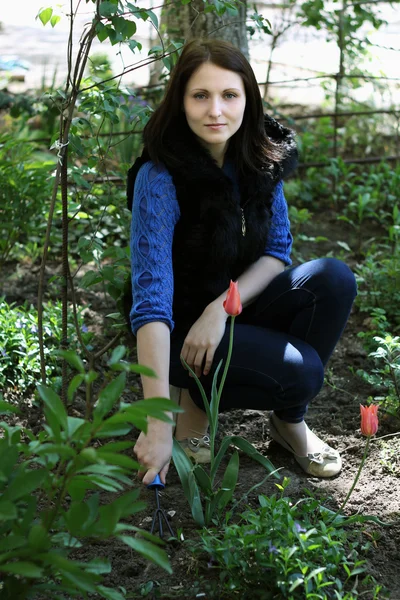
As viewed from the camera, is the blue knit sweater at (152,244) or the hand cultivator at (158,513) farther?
the blue knit sweater at (152,244)

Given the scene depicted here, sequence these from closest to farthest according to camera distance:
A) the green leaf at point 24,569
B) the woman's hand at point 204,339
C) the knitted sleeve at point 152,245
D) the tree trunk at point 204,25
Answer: the green leaf at point 24,569 → the knitted sleeve at point 152,245 → the woman's hand at point 204,339 → the tree trunk at point 204,25

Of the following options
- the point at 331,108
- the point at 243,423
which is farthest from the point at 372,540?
the point at 331,108

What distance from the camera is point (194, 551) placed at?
1.85 meters

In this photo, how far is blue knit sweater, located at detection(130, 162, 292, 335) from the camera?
2.09m

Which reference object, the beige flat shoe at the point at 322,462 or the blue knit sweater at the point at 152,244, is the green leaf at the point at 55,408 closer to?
the blue knit sweater at the point at 152,244

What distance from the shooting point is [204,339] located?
221cm

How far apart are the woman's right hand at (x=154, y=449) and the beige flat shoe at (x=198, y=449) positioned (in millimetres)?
508

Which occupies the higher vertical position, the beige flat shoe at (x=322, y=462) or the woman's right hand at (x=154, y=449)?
the woman's right hand at (x=154, y=449)

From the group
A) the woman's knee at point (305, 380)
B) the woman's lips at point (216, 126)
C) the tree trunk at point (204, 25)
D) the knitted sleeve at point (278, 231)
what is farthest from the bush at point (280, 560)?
the tree trunk at point (204, 25)

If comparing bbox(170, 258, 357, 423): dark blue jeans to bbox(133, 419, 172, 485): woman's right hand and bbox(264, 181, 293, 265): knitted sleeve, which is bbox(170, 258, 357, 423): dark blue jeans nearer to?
bbox(264, 181, 293, 265): knitted sleeve

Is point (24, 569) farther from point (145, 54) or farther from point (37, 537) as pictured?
point (145, 54)

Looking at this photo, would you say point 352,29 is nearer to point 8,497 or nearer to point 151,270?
point 151,270

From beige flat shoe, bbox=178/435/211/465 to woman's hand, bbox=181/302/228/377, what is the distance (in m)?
0.27

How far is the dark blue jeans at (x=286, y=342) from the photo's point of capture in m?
2.25
